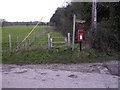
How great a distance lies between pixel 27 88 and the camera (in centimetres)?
460

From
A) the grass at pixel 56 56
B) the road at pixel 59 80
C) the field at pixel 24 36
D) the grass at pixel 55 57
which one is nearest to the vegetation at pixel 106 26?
the grass at pixel 56 56

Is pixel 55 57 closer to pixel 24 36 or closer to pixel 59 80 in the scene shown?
pixel 59 80

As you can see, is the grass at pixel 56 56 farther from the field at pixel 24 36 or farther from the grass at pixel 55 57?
the field at pixel 24 36

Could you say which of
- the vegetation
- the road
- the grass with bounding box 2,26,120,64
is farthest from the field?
the road

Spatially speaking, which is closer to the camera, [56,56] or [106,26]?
[56,56]

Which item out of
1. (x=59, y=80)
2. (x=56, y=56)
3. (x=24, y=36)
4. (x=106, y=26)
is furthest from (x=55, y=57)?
(x=24, y=36)

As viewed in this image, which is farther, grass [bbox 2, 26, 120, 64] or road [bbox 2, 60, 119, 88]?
grass [bbox 2, 26, 120, 64]

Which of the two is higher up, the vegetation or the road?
the vegetation

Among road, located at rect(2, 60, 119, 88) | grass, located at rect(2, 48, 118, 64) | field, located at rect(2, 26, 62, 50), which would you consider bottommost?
road, located at rect(2, 60, 119, 88)

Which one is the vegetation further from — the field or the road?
the field

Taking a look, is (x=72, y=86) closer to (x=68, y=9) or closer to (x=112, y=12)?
(x=112, y=12)

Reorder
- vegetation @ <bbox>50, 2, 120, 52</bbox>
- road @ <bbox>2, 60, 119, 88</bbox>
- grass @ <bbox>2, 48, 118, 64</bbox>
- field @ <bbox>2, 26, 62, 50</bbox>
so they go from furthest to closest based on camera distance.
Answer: field @ <bbox>2, 26, 62, 50</bbox>
vegetation @ <bbox>50, 2, 120, 52</bbox>
grass @ <bbox>2, 48, 118, 64</bbox>
road @ <bbox>2, 60, 119, 88</bbox>

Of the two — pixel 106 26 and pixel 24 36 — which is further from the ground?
pixel 106 26

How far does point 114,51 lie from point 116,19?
2.99 meters
